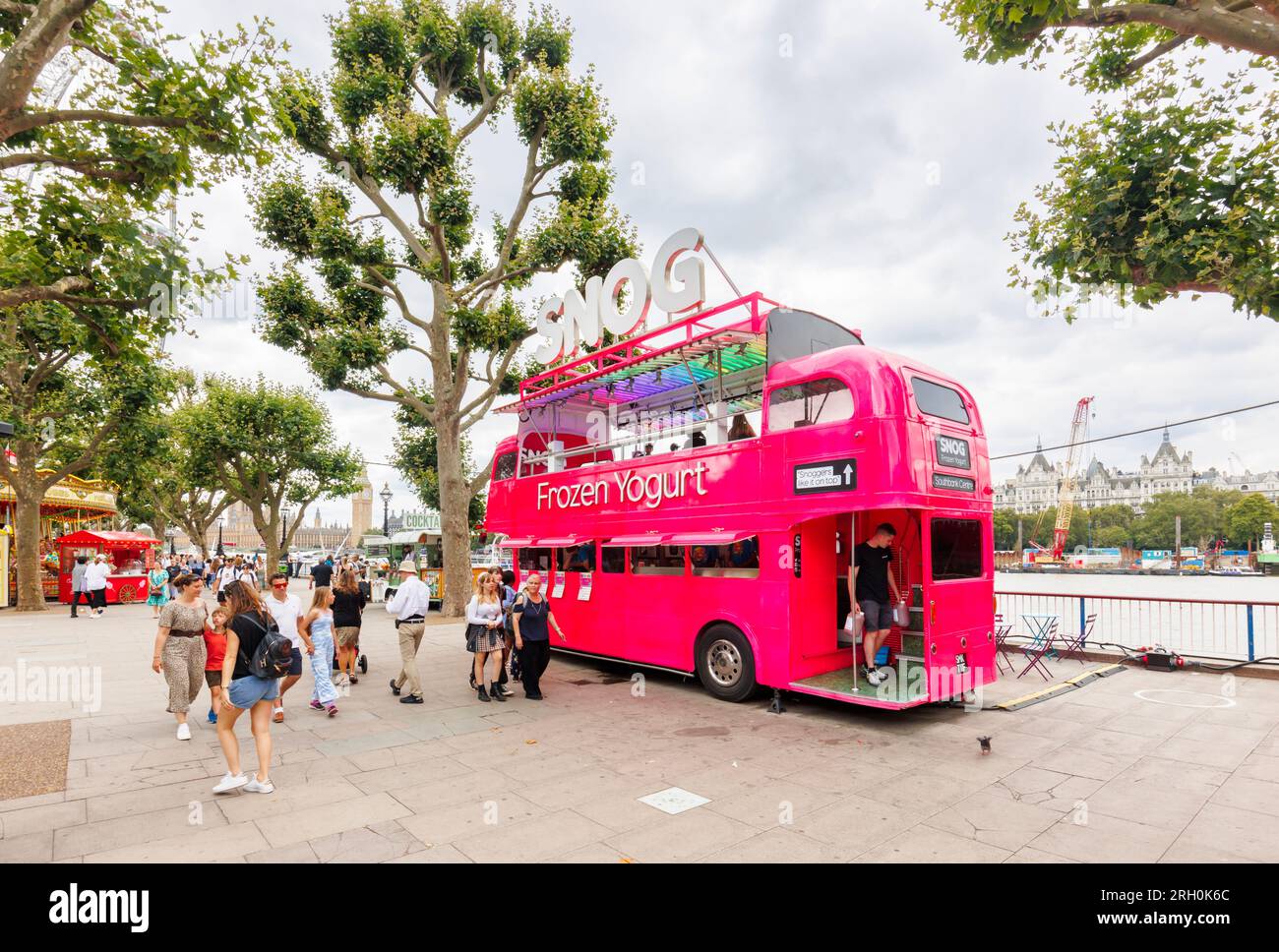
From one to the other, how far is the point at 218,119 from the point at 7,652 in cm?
1346

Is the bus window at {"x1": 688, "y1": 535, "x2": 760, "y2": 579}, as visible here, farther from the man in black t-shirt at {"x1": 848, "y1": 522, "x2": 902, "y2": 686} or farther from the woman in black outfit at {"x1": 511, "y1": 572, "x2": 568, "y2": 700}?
the woman in black outfit at {"x1": 511, "y1": 572, "x2": 568, "y2": 700}

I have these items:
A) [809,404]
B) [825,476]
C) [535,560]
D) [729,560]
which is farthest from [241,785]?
[535,560]

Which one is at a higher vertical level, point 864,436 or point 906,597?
point 864,436

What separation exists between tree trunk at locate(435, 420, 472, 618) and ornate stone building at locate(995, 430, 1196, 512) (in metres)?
140

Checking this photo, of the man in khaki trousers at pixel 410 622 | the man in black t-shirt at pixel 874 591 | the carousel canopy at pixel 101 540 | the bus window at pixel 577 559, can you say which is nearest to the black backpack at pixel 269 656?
the man in khaki trousers at pixel 410 622

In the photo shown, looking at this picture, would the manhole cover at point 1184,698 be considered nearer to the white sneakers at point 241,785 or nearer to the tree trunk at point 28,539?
the white sneakers at point 241,785

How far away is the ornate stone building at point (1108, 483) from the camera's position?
137625 mm

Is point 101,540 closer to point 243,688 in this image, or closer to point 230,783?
point 230,783

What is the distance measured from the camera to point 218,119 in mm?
6637

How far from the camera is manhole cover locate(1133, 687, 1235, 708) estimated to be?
8531 millimetres

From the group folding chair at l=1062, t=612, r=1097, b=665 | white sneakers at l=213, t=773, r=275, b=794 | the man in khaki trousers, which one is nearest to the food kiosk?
the man in khaki trousers

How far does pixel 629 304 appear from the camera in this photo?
11.4m
